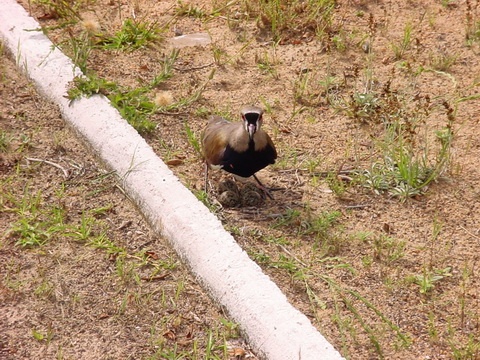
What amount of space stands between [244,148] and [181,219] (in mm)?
614

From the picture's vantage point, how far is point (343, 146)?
519 cm

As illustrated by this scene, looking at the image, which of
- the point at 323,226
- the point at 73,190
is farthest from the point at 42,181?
the point at 323,226

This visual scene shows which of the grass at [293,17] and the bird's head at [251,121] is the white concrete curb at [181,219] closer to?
the bird's head at [251,121]

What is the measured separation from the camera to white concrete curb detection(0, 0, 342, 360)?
11.7 ft

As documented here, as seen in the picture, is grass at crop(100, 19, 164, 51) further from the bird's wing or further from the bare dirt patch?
the bird's wing

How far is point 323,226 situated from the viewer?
14.5 feet

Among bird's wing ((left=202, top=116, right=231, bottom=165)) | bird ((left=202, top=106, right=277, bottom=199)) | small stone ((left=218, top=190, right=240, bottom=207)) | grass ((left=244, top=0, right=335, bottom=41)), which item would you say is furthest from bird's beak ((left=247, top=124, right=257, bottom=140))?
grass ((left=244, top=0, right=335, bottom=41))

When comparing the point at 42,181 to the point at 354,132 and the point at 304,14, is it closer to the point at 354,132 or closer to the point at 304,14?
the point at 354,132

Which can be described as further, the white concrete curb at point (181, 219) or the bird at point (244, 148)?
the bird at point (244, 148)

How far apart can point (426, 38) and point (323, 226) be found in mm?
2474

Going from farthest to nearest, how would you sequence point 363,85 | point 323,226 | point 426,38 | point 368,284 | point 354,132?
1. point 426,38
2. point 363,85
3. point 354,132
4. point 323,226
5. point 368,284

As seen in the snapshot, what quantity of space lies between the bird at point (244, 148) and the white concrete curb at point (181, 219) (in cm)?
32

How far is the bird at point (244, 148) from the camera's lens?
4.52 meters

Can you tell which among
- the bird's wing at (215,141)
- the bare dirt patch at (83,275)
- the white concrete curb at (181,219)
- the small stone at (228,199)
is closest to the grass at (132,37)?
the white concrete curb at (181,219)
